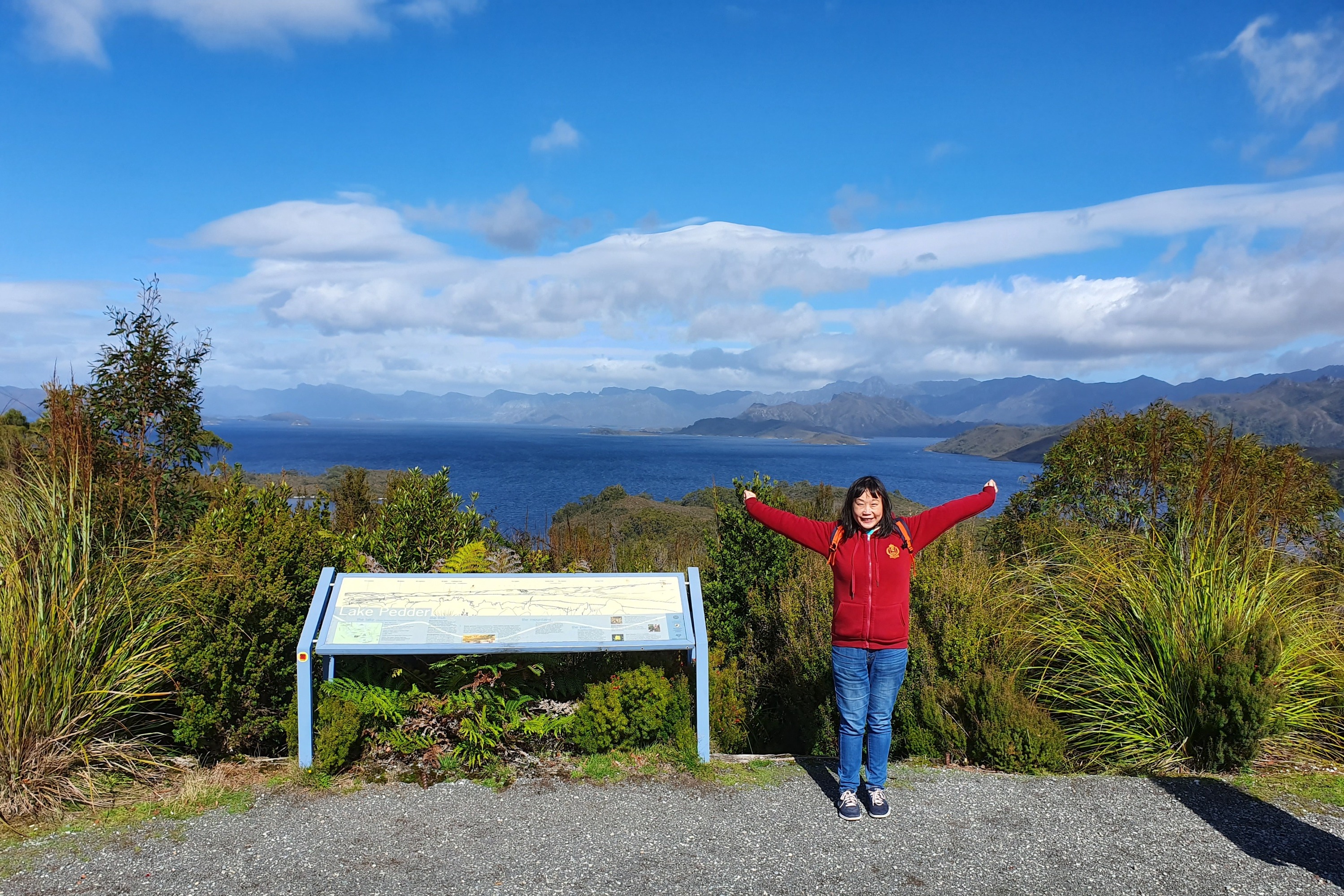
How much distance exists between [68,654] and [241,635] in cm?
81

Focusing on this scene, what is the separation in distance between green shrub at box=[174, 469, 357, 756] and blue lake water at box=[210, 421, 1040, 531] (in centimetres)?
1106

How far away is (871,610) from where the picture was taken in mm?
4043

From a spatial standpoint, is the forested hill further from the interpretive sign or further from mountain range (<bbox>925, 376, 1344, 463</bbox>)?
the interpretive sign

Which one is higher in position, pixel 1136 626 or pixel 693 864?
pixel 1136 626

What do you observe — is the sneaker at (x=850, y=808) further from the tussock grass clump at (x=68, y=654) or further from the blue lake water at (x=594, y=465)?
the blue lake water at (x=594, y=465)

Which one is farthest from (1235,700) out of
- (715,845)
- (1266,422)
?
(1266,422)

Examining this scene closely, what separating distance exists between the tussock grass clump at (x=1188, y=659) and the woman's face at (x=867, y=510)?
6.39ft

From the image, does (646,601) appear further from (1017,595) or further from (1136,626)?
(1136,626)

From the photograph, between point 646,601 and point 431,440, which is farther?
point 431,440

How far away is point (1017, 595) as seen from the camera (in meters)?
5.57

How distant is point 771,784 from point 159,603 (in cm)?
383

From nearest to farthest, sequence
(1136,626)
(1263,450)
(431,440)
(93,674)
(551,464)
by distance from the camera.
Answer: (93,674)
(1136,626)
(1263,450)
(551,464)
(431,440)

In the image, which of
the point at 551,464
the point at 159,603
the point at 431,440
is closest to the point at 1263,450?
the point at 159,603

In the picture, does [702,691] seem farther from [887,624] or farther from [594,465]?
[594,465]
